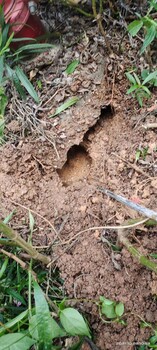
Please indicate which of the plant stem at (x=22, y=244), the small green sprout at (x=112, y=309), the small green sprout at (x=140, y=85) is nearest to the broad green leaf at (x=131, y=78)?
the small green sprout at (x=140, y=85)

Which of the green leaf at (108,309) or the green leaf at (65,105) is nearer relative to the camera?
the green leaf at (108,309)

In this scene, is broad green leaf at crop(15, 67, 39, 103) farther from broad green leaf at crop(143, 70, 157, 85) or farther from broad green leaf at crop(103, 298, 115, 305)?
broad green leaf at crop(103, 298, 115, 305)

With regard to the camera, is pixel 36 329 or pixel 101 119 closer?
pixel 36 329

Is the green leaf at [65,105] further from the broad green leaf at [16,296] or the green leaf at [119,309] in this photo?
the green leaf at [119,309]

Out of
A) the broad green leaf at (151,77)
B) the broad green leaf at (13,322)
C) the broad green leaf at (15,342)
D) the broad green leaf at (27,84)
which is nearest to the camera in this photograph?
the broad green leaf at (15,342)

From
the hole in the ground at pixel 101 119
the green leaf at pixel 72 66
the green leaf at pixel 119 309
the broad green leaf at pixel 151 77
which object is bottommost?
the green leaf at pixel 119 309

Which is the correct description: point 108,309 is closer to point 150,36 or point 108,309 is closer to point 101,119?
point 101,119

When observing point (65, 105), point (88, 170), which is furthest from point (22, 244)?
point (65, 105)

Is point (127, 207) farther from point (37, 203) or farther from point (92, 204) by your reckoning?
point (37, 203)
